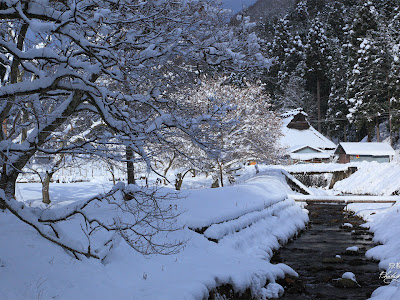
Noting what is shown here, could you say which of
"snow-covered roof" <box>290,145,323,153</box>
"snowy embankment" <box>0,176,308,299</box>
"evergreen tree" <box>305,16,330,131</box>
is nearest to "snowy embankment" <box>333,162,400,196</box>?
"snow-covered roof" <box>290,145,323,153</box>

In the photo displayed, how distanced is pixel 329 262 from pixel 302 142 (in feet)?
133

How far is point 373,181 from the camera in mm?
28016

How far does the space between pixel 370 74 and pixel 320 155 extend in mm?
11413

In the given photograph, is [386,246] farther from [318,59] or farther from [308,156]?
[318,59]

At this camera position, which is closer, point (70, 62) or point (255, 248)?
point (70, 62)

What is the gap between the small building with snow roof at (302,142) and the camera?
1941 inches

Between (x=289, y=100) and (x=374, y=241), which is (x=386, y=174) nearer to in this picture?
(x=374, y=241)

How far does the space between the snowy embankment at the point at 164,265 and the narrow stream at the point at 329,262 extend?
1.92 ft

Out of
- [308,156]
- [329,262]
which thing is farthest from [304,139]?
[329,262]

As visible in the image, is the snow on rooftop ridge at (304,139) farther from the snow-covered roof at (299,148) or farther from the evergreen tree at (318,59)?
the evergreen tree at (318,59)

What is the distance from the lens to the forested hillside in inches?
1775

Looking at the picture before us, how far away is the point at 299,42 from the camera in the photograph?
216 ft

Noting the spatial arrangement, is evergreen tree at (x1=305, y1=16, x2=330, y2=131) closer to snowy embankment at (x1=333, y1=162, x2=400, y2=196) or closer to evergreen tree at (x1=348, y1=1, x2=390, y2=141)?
evergreen tree at (x1=348, y1=1, x2=390, y2=141)

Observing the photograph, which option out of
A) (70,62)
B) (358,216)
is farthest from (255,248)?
(358,216)
